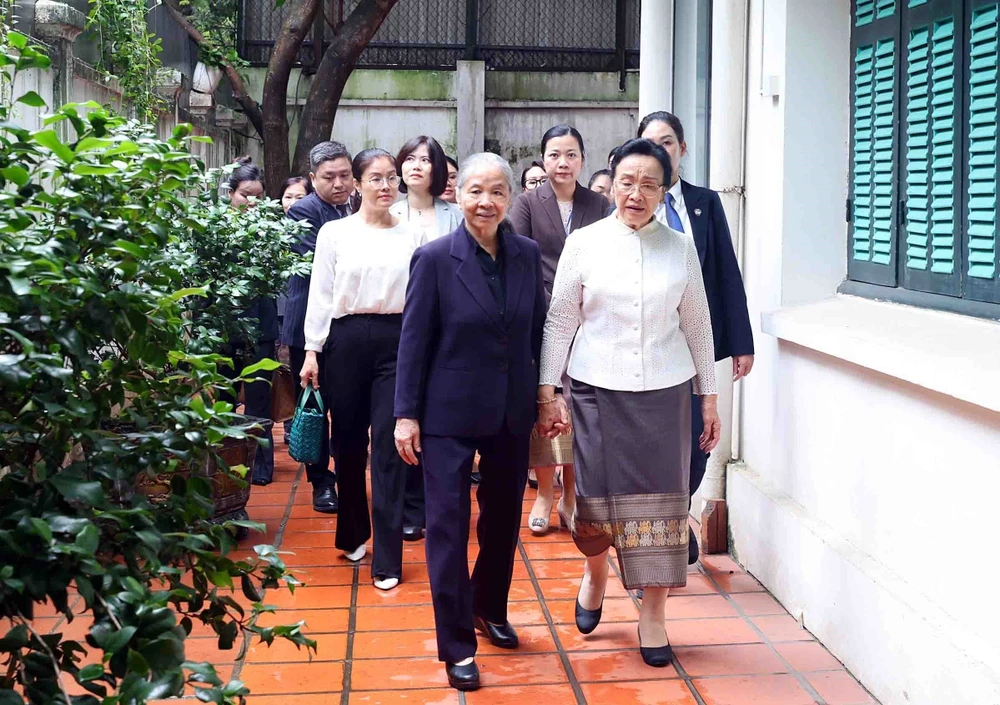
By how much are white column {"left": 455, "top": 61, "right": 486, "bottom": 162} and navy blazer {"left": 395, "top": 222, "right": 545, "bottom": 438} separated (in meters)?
11.1

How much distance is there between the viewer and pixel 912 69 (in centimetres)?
464

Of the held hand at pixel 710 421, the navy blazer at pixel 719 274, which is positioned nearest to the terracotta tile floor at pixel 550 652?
the held hand at pixel 710 421

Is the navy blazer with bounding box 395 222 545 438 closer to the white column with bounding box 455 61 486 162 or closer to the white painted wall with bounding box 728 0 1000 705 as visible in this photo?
the white painted wall with bounding box 728 0 1000 705

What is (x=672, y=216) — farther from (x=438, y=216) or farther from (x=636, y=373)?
(x=438, y=216)

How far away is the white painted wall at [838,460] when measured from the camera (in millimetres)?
3797

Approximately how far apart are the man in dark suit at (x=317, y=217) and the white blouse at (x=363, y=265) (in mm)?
1227

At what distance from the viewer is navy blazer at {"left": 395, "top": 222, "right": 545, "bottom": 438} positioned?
449 centimetres

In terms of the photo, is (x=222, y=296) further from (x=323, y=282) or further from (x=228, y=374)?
(x=228, y=374)

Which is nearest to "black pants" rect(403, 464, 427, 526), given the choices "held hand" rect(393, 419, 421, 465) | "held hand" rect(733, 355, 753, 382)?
"held hand" rect(733, 355, 753, 382)

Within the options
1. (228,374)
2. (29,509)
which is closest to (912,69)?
(29,509)

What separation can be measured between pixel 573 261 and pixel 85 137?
259 cm

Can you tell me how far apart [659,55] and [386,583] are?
3864 mm

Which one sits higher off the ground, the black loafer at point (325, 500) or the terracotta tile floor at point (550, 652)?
the black loafer at point (325, 500)

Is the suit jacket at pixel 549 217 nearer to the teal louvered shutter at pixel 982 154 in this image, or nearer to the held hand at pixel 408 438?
the held hand at pixel 408 438
